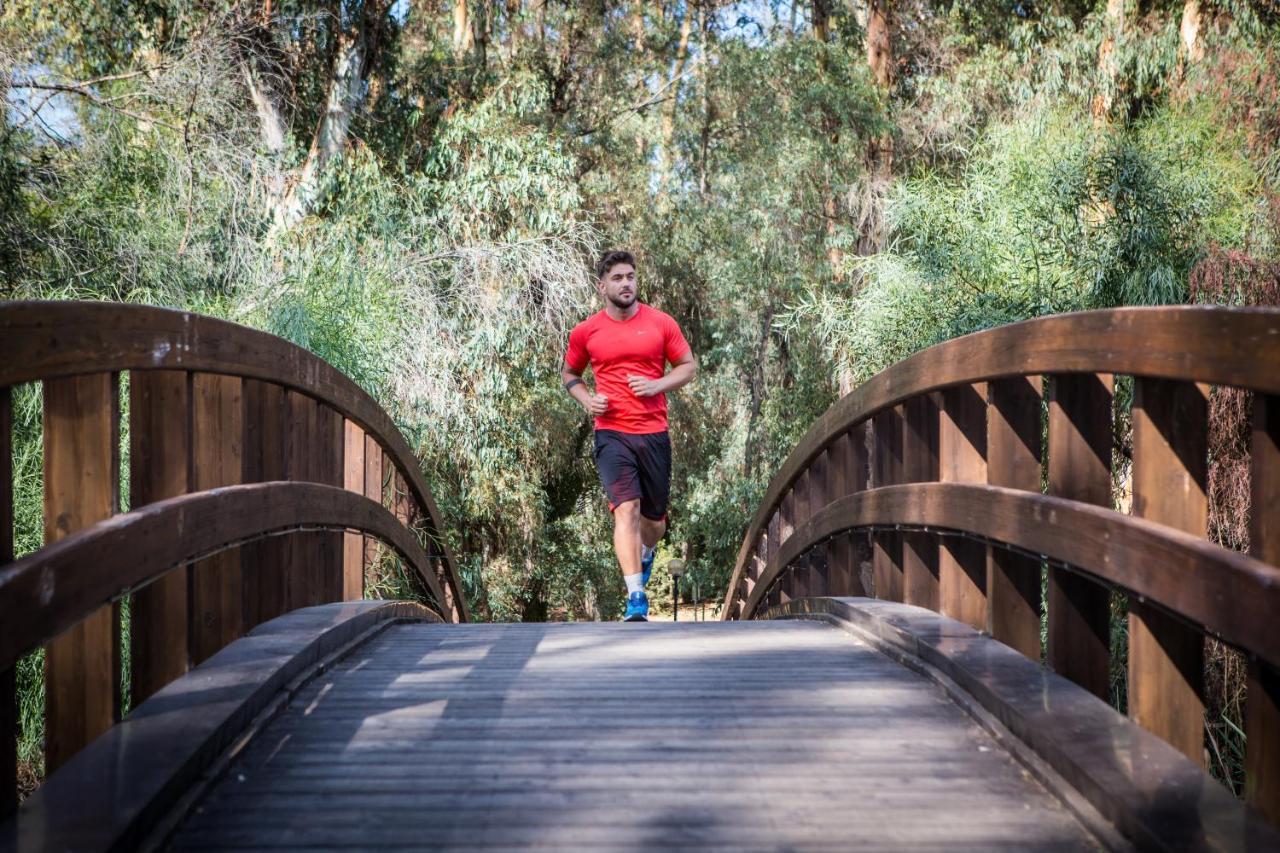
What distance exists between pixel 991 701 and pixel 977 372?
3.65 ft

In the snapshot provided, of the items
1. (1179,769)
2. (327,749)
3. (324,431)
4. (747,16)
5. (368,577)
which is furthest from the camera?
(747,16)

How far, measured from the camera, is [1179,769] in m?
2.47

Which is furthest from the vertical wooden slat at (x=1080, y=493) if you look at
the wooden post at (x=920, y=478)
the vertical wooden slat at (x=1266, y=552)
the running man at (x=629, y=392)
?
the running man at (x=629, y=392)

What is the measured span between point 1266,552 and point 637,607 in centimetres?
455

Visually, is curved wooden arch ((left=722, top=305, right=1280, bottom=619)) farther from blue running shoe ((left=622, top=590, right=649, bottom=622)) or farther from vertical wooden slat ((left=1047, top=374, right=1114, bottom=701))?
blue running shoe ((left=622, top=590, right=649, bottom=622))

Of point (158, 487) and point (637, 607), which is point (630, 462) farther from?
point (158, 487)

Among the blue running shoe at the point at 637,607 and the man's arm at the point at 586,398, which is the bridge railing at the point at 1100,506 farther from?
the man's arm at the point at 586,398

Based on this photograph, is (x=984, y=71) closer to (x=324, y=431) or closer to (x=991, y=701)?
(x=324, y=431)

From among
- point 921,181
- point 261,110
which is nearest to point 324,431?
point 261,110

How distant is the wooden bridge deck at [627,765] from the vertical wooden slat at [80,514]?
0.35 m

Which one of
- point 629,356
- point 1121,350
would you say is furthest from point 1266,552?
point 629,356

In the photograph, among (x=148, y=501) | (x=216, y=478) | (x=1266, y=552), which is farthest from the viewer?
(x=216, y=478)

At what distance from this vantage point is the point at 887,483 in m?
5.64

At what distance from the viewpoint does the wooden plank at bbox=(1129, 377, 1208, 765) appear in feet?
8.90
